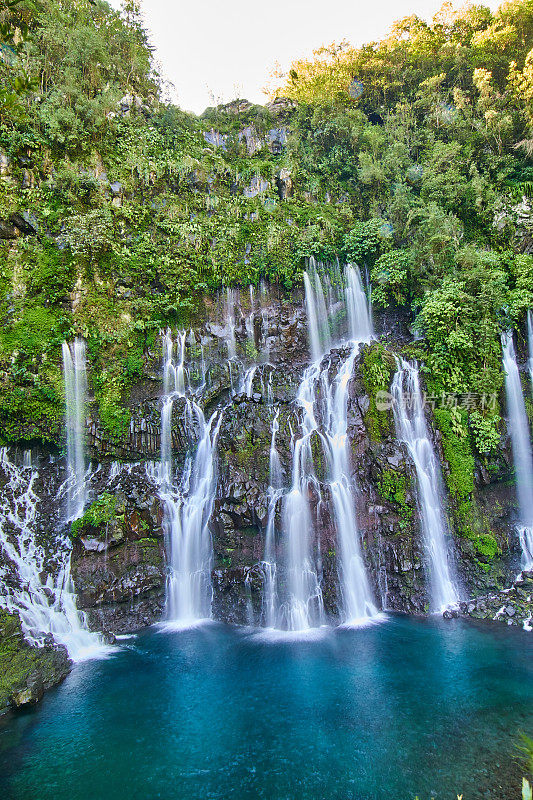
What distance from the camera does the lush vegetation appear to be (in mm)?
13000

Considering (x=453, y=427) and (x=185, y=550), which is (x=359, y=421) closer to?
(x=453, y=427)

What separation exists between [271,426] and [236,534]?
10.9ft

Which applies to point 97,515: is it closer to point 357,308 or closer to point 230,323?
point 230,323

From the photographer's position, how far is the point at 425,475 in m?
11.7

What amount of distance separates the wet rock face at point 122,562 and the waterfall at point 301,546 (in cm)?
372

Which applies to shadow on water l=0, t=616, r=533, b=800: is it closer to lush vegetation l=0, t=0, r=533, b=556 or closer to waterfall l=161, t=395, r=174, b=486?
lush vegetation l=0, t=0, r=533, b=556

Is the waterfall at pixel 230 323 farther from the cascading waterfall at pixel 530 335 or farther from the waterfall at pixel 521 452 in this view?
the cascading waterfall at pixel 530 335

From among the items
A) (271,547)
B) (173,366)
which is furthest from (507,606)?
(173,366)

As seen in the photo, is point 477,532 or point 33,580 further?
point 477,532

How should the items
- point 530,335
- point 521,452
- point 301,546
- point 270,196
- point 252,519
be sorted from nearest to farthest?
point 301,546, point 252,519, point 521,452, point 530,335, point 270,196

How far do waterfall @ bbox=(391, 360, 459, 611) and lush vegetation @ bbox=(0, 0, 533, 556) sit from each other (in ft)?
1.78

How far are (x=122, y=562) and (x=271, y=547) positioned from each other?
4235 mm

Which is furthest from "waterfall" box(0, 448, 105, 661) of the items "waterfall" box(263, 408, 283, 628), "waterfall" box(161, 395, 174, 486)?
"waterfall" box(263, 408, 283, 628)

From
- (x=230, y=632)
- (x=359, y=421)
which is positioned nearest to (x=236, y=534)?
(x=230, y=632)
